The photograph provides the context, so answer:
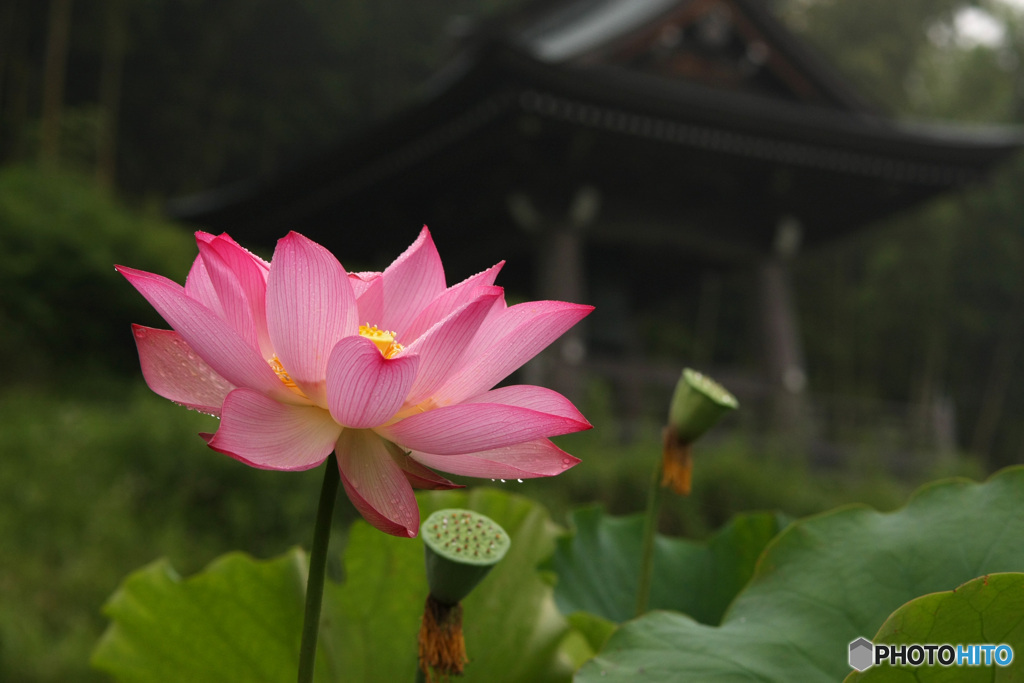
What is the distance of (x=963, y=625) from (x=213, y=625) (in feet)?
1.29

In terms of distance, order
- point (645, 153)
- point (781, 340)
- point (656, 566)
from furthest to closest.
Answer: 1. point (781, 340)
2. point (645, 153)
3. point (656, 566)

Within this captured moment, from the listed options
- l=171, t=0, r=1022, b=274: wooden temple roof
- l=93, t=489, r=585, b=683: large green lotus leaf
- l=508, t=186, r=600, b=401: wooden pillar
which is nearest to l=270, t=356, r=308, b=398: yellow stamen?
l=93, t=489, r=585, b=683: large green lotus leaf

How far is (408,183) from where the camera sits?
4480 mm

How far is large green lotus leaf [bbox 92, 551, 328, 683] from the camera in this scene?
1.46ft

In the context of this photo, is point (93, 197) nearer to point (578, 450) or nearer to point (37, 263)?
point (37, 263)

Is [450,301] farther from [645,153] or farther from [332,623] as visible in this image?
[645,153]

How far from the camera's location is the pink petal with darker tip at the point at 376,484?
0.86ft

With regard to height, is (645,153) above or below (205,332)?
below

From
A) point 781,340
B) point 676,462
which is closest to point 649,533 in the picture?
point 676,462

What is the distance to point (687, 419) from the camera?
1.40ft

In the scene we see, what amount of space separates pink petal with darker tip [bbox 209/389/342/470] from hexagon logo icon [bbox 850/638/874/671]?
0.84ft

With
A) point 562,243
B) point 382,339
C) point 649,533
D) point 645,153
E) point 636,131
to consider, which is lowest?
point 562,243

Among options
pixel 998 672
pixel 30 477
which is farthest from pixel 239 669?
pixel 30 477

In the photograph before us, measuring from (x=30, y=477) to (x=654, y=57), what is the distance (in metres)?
3.96
